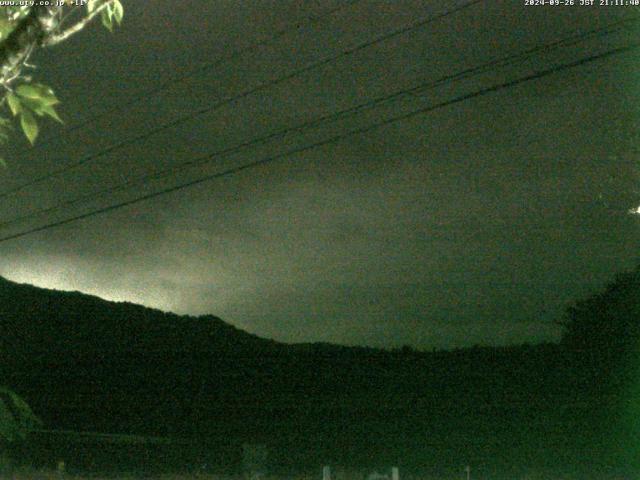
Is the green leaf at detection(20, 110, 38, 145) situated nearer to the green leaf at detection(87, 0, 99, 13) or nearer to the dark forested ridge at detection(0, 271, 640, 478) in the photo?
the green leaf at detection(87, 0, 99, 13)

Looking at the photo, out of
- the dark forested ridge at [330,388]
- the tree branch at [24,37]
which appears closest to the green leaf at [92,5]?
the tree branch at [24,37]

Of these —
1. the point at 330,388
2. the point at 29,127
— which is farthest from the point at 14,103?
the point at 330,388

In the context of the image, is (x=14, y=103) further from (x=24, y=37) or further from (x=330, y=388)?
(x=330, y=388)

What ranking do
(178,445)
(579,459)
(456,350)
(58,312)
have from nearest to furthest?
(579,459) → (456,350) → (178,445) → (58,312)

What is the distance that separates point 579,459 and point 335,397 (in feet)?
31.1

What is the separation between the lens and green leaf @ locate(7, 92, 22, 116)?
10.3ft

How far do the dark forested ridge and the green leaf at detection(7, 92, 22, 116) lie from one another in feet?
56.4

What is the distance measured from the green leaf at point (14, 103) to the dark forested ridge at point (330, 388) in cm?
1718

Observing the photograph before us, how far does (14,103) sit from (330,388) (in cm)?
2453

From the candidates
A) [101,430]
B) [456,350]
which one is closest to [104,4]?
[456,350]

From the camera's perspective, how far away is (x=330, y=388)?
1065 inches

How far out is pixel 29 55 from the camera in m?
3.38

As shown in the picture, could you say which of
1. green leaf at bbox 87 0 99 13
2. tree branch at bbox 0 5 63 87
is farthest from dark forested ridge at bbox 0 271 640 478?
tree branch at bbox 0 5 63 87

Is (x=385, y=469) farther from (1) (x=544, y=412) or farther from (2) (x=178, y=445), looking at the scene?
(2) (x=178, y=445)
